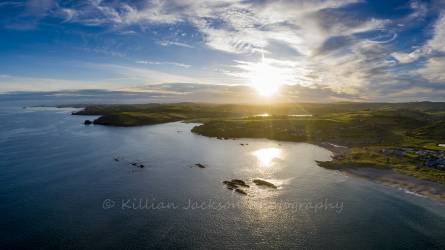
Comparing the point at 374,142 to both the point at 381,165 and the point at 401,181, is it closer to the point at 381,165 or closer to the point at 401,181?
the point at 381,165

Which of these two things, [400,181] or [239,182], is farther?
[239,182]

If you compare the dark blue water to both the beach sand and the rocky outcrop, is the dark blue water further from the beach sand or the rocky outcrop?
the beach sand

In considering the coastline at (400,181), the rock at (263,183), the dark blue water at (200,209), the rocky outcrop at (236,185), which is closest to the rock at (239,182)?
the rocky outcrop at (236,185)

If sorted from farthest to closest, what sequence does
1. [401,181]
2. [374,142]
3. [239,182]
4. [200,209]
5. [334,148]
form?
[374,142]
[334,148]
[239,182]
[401,181]
[200,209]

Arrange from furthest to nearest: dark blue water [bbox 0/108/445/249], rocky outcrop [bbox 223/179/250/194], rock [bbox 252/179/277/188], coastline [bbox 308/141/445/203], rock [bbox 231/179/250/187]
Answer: rock [bbox 231/179/250/187] → rock [bbox 252/179/277/188] → rocky outcrop [bbox 223/179/250/194] → coastline [bbox 308/141/445/203] → dark blue water [bbox 0/108/445/249]

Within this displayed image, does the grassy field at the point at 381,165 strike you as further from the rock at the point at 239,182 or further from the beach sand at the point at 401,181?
the rock at the point at 239,182

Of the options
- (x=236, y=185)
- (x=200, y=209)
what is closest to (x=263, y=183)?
(x=236, y=185)

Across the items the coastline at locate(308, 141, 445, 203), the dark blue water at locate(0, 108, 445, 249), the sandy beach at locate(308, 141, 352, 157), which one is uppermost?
the sandy beach at locate(308, 141, 352, 157)

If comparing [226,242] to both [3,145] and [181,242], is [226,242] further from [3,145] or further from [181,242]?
[3,145]

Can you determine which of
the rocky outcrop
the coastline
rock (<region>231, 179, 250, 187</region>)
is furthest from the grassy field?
the rocky outcrop
